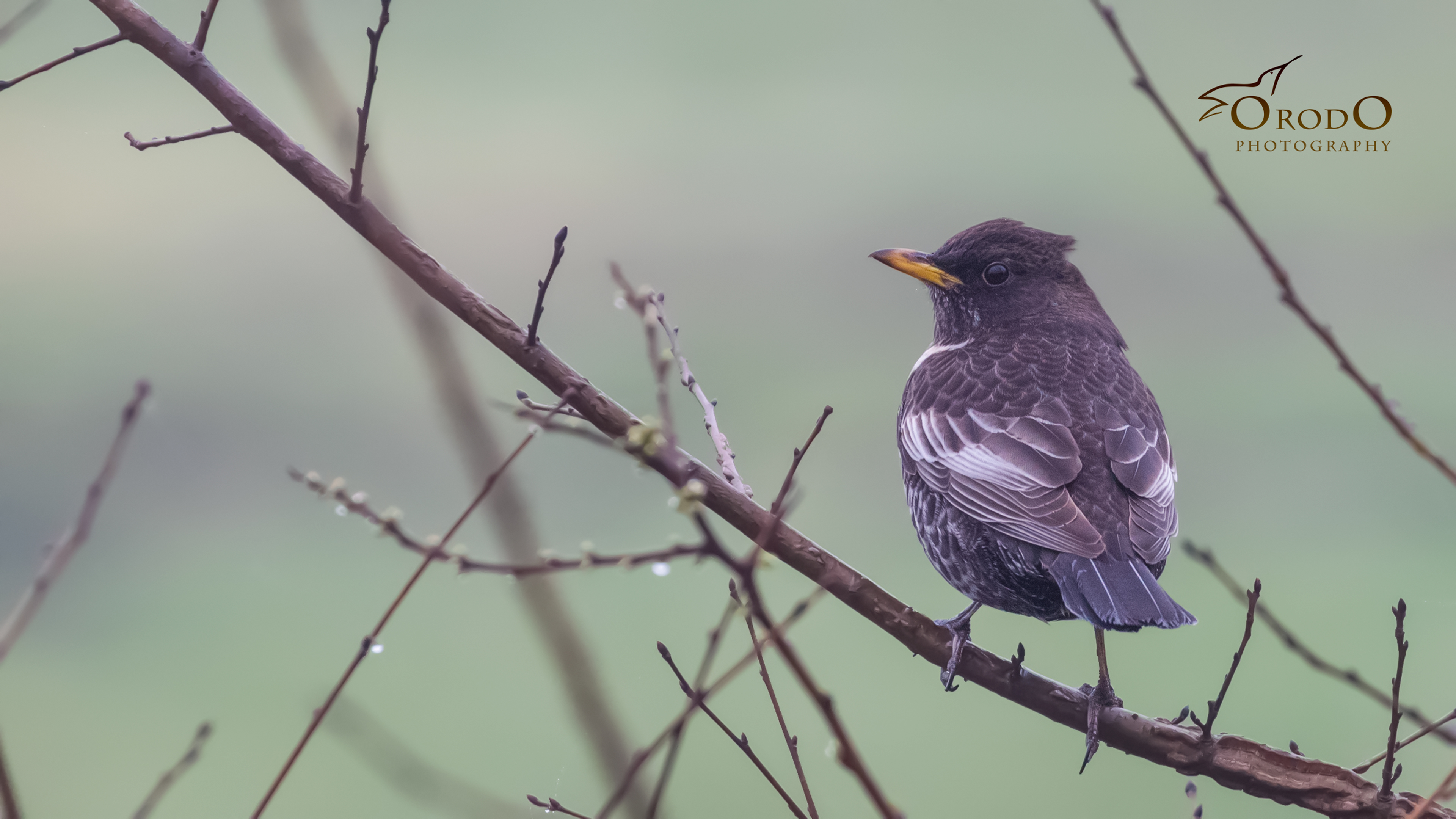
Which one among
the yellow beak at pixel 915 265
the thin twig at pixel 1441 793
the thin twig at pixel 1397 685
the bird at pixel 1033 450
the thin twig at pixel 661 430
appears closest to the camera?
the thin twig at pixel 661 430

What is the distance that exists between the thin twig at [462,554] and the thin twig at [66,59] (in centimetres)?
49

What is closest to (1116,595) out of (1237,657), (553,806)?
(1237,657)

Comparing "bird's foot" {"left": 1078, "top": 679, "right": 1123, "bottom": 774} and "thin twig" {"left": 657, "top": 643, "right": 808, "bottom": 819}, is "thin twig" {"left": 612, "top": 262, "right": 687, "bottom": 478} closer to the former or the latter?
"thin twig" {"left": 657, "top": 643, "right": 808, "bottom": 819}

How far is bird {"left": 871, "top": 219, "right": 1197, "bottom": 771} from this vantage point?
1.31 m

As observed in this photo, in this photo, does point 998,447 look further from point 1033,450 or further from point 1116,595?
point 1116,595

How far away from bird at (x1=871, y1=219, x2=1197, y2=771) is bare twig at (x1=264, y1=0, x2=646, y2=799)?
608 millimetres

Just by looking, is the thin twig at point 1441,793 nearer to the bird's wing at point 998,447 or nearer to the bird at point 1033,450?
the bird at point 1033,450

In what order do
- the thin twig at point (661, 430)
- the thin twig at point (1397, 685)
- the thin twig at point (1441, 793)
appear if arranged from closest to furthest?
the thin twig at point (661, 430)
the thin twig at point (1441, 793)
the thin twig at point (1397, 685)

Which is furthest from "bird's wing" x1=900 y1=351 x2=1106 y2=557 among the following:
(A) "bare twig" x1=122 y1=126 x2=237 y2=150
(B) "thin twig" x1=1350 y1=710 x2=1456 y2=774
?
(A) "bare twig" x1=122 y1=126 x2=237 y2=150

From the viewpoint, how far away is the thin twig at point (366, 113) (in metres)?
1.02

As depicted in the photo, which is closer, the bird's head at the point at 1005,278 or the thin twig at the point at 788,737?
the thin twig at the point at 788,737

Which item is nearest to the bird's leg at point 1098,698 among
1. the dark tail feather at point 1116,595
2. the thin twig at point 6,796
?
the dark tail feather at point 1116,595

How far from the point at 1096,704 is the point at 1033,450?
0.37m

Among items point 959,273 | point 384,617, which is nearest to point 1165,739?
point 959,273
